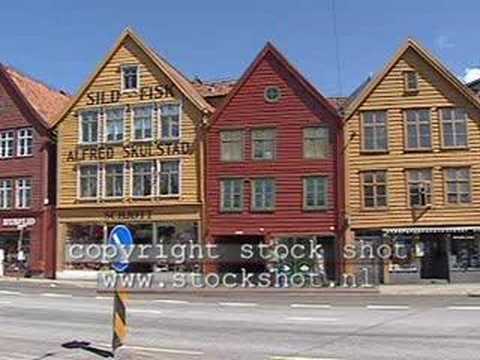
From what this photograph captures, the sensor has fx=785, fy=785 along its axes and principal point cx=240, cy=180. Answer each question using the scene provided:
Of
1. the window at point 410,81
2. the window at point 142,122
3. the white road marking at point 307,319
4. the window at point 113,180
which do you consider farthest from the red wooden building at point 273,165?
the white road marking at point 307,319

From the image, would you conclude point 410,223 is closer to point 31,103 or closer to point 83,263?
point 83,263

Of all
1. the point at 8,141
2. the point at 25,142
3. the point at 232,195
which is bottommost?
the point at 232,195

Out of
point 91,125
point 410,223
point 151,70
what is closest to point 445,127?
point 410,223

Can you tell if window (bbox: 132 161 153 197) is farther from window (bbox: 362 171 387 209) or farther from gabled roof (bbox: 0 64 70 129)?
window (bbox: 362 171 387 209)

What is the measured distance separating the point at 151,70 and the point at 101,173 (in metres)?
6.45

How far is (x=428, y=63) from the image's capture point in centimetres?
3959

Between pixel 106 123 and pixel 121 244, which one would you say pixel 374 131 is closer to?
pixel 106 123

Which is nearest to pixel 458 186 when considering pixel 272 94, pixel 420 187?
pixel 420 187

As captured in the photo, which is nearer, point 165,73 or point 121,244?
point 121,244

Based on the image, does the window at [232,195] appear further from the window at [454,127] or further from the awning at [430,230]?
the window at [454,127]

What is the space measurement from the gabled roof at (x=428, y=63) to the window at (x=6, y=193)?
20172mm

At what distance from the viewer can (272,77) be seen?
136 ft

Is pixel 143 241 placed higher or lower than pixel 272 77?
lower

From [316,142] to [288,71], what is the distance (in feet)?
13.4
